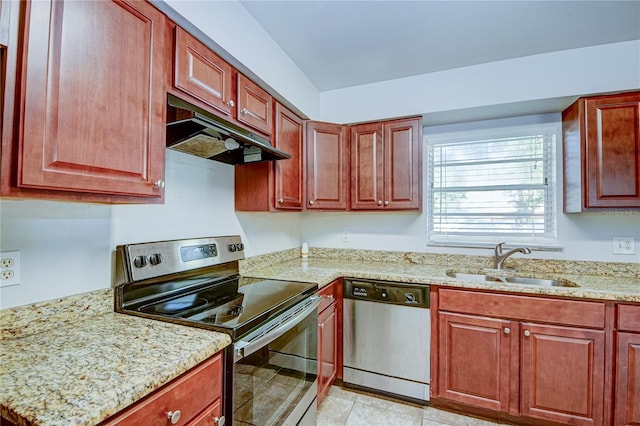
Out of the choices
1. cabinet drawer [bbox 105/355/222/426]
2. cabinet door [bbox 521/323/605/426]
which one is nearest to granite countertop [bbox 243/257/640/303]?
cabinet door [bbox 521/323/605/426]

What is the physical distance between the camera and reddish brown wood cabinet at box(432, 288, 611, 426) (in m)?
1.67

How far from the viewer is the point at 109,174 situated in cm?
98

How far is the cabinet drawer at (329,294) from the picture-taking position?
1915mm

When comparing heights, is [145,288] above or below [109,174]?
below

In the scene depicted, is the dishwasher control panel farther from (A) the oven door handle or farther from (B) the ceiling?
(B) the ceiling

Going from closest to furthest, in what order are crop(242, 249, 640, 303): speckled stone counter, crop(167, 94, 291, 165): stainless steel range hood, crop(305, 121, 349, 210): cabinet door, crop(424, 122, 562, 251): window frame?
1. crop(167, 94, 291, 165): stainless steel range hood
2. crop(242, 249, 640, 303): speckled stone counter
3. crop(424, 122, 562, 251): window frame
4. crop(305, 121, 349, 210): cabinet door

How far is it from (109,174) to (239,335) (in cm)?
70

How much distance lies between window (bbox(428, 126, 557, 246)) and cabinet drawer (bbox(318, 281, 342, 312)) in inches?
38.5

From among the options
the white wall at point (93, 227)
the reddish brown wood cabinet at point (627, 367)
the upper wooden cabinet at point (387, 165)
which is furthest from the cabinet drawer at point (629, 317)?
the white wall at point (93, 227)

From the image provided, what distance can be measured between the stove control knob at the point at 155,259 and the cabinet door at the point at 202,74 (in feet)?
2.49

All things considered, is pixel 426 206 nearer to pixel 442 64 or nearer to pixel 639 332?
pixel 442 64

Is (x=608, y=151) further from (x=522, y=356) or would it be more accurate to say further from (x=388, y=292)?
(x=388, y=292)

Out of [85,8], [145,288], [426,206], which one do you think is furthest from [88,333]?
[426,206]

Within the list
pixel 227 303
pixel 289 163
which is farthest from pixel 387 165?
pixel 227 303
